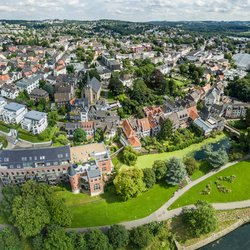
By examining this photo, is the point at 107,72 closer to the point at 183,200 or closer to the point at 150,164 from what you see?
the point at 150,164

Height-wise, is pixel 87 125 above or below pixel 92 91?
below

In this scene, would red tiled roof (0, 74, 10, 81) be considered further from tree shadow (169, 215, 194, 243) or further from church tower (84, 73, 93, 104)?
tree shadow (169, 215, 194, 243)

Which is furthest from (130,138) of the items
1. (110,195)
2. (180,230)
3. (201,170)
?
(180,230)

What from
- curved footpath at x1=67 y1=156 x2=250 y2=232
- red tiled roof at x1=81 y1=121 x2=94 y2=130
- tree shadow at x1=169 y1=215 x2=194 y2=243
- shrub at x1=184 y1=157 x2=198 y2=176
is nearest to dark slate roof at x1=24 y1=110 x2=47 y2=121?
red tiled roof at x1=81 y1=121 x2=94 y2=130

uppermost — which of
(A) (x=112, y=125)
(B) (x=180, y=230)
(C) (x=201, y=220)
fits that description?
(A) (x=112, y=125)

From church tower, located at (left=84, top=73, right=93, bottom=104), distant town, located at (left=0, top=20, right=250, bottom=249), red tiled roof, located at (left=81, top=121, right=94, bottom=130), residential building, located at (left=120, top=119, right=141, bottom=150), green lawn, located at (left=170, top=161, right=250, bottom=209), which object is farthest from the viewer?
church tower, located at (left=84, top=73, right=93, bottom=104)

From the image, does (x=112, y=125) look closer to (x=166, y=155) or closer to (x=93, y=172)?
(x=166, y=155)
